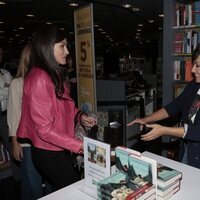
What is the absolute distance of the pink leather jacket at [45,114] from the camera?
64.1 inches

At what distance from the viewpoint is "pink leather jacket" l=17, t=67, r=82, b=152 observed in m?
1.63

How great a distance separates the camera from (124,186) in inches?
52.4

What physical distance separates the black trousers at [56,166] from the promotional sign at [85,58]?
210cm

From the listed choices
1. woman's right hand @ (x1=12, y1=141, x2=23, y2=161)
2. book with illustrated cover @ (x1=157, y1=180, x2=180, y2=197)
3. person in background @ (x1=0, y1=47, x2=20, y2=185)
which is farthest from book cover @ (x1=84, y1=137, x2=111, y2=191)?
person in background @ (x1=0, y1=47, x2=20, y2=185)

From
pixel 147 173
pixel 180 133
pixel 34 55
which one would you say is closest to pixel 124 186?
pixel 147 173

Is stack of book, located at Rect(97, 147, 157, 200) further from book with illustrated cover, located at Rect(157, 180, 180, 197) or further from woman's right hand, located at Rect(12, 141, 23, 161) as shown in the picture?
woman's right hand, located at Rect(12, 141, 23, 161)

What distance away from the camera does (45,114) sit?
1.63 metres

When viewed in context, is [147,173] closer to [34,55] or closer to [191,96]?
[34,55]

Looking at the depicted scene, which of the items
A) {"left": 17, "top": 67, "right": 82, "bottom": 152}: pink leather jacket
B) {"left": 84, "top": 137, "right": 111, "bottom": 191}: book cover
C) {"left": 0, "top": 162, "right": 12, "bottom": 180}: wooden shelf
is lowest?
{"left": 0, "top": 162, "right": 12, "bottom": 180}: wooden shelf

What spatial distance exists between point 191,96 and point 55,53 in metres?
1.21

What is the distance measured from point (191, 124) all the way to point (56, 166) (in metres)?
1.02

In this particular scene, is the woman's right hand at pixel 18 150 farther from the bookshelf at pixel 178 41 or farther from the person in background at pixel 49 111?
the bookshelf at pixel 178 41

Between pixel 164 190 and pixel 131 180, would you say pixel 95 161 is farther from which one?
pixel 164 190

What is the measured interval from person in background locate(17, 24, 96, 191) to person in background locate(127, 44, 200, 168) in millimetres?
554
